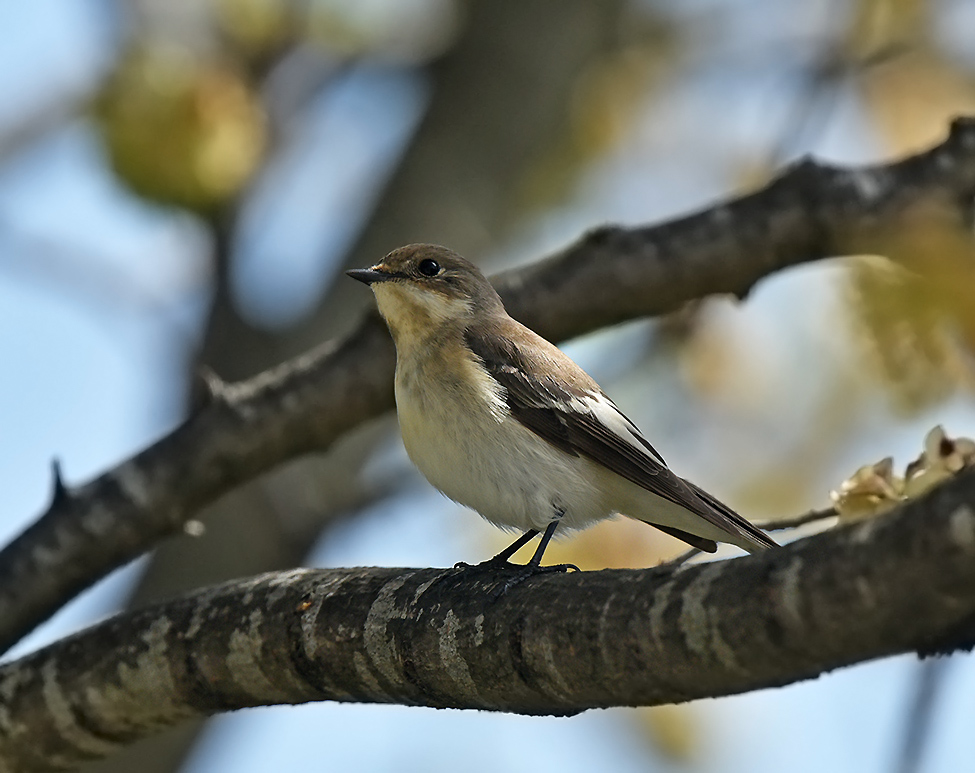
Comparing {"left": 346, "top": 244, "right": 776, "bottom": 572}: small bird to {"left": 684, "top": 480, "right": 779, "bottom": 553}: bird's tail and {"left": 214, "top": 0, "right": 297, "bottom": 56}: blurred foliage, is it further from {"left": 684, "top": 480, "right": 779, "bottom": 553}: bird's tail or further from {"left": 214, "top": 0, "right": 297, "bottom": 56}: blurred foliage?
{"left": 214, "top": 0, "right": 297, "bottom": 56}: blurred foliage

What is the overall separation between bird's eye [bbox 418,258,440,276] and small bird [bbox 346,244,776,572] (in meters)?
0.45

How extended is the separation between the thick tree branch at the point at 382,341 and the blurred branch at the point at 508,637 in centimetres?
52

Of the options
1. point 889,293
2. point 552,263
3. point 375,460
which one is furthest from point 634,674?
point 375,460

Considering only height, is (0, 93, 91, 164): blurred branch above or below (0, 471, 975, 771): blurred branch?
above

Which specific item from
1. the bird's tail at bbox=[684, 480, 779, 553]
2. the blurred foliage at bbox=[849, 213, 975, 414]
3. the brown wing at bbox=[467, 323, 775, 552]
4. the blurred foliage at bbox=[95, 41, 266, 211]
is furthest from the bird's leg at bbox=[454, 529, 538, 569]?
the blurred foliage at bbox=[95, 41, 266, 211]

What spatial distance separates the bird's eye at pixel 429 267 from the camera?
4617 mm

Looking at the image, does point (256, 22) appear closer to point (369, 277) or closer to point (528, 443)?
point (369, 277)

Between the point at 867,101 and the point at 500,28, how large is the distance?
6.34 ft

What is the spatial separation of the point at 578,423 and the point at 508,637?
143 cm

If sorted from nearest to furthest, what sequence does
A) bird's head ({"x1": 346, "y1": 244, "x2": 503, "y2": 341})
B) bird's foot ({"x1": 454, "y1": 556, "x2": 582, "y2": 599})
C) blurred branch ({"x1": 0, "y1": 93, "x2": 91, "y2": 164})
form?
bird's foot ({"x1": 454, "y1": 556, "x2": 582, "y2": 599}) < bird's head ({"x1": 346, "y1": 244, "x2": 503, "y2": 341}) < blurred branch ({"x1": 0, "y1": 93, "x2": 91, "y2": 164})

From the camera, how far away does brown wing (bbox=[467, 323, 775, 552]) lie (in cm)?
363

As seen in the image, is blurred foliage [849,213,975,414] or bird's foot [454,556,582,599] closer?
blurred foliage [849,213,975,414]

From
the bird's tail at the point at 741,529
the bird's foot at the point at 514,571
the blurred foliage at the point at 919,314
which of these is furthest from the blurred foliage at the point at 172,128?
the blurred foliage at the point at 919,314

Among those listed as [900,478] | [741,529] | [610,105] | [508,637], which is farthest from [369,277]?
[610,105]
